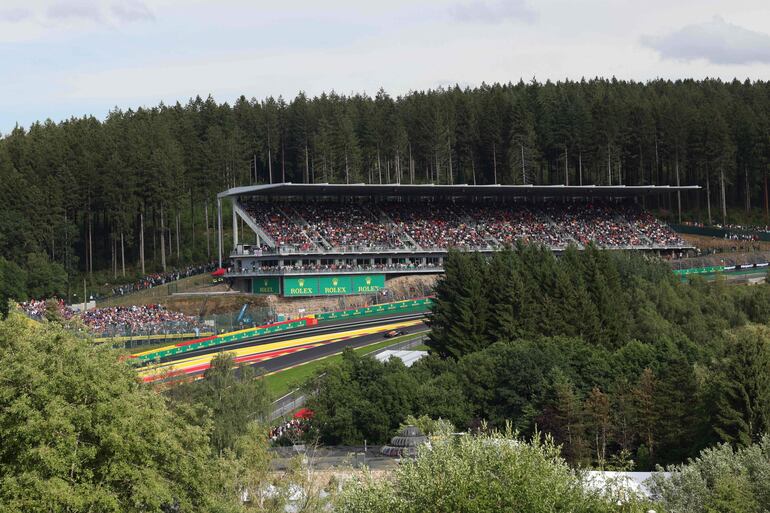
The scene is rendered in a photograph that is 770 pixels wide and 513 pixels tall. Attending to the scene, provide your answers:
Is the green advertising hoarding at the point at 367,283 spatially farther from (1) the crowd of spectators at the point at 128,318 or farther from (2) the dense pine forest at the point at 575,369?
Result: (2) the dense pine forest at the point at 575,369

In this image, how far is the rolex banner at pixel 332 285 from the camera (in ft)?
317

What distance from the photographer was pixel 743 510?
3008 cm

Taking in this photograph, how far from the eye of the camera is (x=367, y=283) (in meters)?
99.6

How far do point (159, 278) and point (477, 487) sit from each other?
81818 millimetres

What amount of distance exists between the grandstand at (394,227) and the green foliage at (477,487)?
66.9 meters

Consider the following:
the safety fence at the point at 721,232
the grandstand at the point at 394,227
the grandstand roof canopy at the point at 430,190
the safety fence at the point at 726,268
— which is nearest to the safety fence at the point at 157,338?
the grandstand at the point at 394,227

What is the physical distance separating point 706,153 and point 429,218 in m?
40.6

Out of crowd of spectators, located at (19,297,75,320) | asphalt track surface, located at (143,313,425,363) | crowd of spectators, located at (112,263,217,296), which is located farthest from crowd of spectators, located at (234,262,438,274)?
crowd of spectators, located at (19,297,75,320)

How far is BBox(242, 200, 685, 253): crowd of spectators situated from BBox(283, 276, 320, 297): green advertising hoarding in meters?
3.37

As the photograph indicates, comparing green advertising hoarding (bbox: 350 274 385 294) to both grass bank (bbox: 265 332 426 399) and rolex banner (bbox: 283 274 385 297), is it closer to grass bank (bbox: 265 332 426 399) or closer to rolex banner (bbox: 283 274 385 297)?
rolex banner (bbox: 283 274 385 297)

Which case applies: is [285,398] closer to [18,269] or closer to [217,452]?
[217,452]

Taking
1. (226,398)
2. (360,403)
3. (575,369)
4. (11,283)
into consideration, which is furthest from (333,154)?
(226,398)

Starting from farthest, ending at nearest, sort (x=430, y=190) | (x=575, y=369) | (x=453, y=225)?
1. (x=453, y=225)
2. (x=430, y=190)
3. (x=575, y=369)

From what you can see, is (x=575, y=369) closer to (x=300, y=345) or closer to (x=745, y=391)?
(x=745, y=391)
